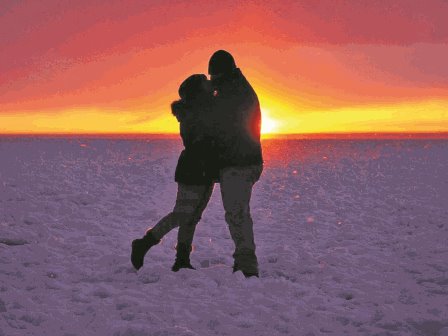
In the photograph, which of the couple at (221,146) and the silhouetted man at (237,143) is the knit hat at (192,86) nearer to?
the couple at (221,146)

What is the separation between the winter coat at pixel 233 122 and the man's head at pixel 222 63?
0.05 metres

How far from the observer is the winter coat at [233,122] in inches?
186

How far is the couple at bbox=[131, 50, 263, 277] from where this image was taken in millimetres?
4742

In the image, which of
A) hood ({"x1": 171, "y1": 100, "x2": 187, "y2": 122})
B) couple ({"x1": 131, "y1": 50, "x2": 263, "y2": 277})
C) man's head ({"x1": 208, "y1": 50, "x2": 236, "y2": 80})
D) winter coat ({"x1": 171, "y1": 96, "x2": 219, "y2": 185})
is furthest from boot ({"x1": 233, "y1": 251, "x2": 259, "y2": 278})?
man's head ({"x1": 208, "y1": 50, "x2": 236, "y2": 80})

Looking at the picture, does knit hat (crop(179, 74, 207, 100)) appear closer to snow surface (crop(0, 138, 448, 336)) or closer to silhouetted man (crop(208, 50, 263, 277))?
silhouetted man (crop(208, 50, 263, 277))

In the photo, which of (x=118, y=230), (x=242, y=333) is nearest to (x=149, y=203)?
(x=118, y=230)

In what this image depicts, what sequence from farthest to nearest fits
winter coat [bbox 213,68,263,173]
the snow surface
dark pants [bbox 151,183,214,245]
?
dark pants [bbox 151,183,214,245], winter coat [bbox 213,68,263,173], the snow surface

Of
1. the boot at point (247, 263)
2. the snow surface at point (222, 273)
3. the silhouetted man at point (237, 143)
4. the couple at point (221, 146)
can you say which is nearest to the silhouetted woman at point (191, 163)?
the couple at point (221, 146)

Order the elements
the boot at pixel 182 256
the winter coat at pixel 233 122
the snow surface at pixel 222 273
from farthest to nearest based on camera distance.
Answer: the boot at pixel 182 256
the winter coat at pixel 233 122
the snow surface at pixel 222 273

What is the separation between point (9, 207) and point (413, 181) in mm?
12449

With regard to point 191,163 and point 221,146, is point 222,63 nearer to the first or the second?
point 221,146

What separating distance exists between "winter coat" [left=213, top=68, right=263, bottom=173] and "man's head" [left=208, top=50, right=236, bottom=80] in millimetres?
52

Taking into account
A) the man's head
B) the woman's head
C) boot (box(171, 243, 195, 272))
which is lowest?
boot (box(171, 243, 195, 272))

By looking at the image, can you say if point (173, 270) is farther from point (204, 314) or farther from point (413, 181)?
point (413, 181)
